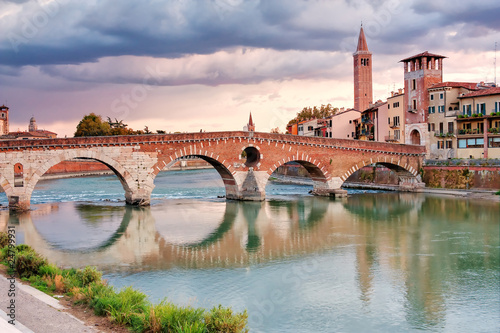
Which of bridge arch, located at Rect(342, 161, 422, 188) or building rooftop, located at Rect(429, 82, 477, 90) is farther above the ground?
building rooftop, located at Rect(429, 82, 477, 90)

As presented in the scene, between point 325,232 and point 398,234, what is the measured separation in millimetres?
3477

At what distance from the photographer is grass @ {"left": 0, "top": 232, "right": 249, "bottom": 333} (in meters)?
9.30

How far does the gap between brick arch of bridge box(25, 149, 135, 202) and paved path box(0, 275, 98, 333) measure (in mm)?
21258

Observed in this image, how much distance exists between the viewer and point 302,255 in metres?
20.5

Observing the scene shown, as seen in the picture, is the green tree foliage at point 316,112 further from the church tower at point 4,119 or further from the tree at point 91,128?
the church tower at point 4,119

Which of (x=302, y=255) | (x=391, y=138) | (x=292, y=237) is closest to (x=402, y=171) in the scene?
(x=391, y=138)

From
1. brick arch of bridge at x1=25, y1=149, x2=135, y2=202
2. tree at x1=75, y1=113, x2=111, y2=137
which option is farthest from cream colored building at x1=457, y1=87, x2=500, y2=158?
tree at x1=75, y1=113, x2=111, y2=137

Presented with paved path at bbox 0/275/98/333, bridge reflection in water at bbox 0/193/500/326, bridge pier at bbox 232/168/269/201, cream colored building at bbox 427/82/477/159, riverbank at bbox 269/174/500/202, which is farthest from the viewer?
cream colored building at bbox 427/82/477/159

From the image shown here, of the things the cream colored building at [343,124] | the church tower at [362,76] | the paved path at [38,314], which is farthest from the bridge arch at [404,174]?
the paved path at [38,314]

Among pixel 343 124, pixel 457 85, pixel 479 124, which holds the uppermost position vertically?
pixel 457 85

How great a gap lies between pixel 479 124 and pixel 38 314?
131 feet

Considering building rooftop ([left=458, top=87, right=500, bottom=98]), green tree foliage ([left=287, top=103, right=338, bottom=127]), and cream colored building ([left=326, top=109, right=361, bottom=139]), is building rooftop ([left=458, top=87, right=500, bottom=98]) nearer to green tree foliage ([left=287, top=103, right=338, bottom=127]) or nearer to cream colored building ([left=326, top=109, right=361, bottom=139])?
cream colored building ([left=326, top=109, right=361, bottom=139])

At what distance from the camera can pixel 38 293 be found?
37.0 ft

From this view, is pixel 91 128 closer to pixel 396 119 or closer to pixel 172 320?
pixel 396 119
